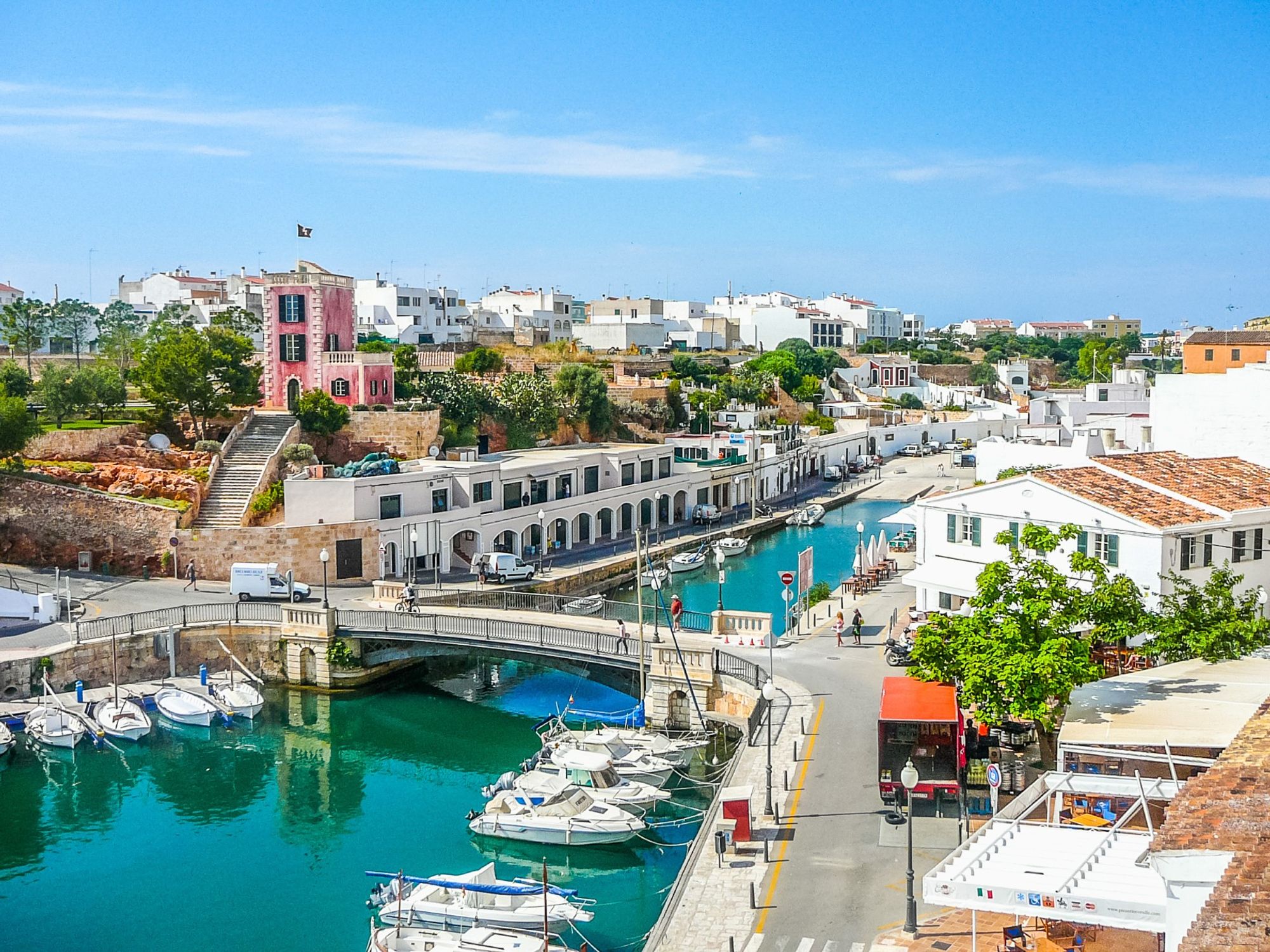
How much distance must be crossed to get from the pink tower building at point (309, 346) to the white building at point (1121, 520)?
3280 centimetres

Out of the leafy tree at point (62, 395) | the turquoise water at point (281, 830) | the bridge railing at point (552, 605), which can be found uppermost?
the leafy tree at point (62, 395)

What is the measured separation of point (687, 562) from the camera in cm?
6159

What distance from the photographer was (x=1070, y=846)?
1911 cm

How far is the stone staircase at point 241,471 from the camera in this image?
50.8 metres

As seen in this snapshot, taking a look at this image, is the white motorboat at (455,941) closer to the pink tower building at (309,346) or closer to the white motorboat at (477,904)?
the white motorboat at (477,904)

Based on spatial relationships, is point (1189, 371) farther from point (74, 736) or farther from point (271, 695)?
point (74, 736)

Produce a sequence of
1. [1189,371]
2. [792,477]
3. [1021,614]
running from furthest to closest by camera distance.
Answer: [792,477], [1189,371], [1021,614]

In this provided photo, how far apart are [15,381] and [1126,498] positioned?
51.2m

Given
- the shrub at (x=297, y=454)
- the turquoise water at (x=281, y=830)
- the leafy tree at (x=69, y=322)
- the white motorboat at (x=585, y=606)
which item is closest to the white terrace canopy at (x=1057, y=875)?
the turquoise water at (x=281, y=830)

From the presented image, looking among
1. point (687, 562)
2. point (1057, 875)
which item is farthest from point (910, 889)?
point (687, 562)

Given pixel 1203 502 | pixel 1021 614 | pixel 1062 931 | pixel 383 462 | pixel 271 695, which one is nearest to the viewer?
pixel 1062 931

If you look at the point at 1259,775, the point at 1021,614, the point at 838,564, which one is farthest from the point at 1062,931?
the point at 838,564

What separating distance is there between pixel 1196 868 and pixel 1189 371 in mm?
50657

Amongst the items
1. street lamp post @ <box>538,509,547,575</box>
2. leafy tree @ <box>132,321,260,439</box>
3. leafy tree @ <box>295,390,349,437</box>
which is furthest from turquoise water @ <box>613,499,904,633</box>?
leafy tree @ <box>132,321,260,439</box>
